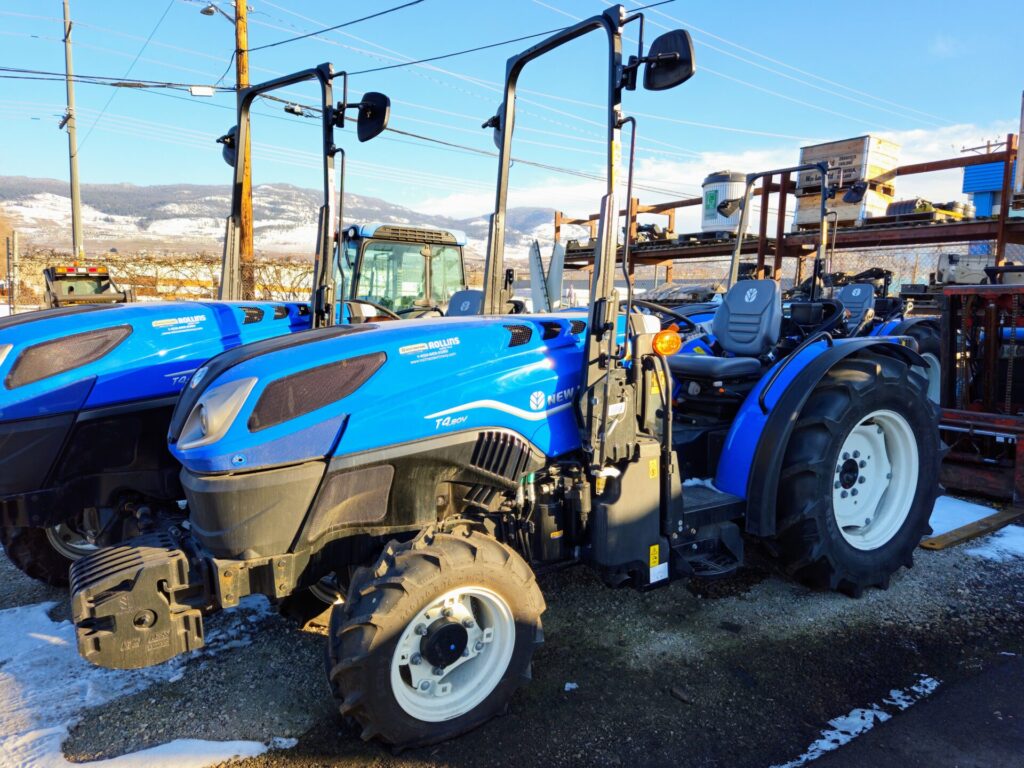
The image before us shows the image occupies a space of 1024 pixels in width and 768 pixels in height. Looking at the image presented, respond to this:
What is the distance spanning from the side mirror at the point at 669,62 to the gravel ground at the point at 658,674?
7.23 ft

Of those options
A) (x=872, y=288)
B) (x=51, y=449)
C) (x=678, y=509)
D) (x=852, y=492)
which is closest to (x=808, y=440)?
(x=852, y=492)

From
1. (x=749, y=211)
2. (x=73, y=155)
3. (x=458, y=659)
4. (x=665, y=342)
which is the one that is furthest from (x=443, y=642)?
(x=73, y=155)

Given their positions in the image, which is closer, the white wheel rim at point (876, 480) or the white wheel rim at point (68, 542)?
the white wheel rim at point (876, 480)

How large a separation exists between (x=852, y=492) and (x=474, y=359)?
7.18 feet

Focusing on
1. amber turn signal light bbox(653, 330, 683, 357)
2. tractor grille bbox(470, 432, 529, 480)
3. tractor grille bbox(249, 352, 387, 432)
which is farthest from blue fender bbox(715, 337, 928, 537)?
tractor grille bbox(249, 352, 387, 432)

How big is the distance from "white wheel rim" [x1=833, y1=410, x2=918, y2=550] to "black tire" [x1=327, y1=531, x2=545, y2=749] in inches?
77.2

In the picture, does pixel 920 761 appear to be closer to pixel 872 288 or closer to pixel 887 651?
pixel 887 651

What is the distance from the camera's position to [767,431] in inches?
131

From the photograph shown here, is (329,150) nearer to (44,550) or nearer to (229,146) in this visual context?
(229,146)

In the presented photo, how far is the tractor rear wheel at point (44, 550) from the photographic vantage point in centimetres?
366

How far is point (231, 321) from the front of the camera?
12.9 feet

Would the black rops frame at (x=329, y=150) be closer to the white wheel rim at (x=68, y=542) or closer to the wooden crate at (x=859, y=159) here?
the white wheel rim at (x=68, y=542)

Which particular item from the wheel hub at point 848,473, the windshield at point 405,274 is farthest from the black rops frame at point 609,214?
the windshield at point 405,274

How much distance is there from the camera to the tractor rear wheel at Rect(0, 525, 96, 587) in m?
3.66
